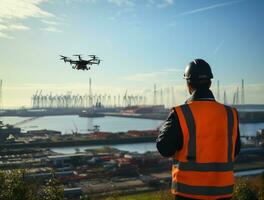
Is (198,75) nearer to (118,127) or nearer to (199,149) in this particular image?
(199,149)

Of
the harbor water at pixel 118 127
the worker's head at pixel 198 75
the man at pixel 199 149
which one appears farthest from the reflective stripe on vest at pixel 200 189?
the harbor water at pixel 118 127

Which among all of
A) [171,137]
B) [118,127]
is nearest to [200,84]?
[171,137]

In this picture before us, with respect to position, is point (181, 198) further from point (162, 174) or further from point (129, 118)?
point (129, 118)

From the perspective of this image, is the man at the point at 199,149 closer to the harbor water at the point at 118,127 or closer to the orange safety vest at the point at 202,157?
the orange safety vest at the point at 202,157

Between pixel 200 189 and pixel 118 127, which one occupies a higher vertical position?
pixel 200 189

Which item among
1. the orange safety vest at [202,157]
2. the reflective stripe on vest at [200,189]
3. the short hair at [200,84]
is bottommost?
the reflective stripe on vest at [200,189]

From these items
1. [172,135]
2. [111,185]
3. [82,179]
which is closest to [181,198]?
[172,135]

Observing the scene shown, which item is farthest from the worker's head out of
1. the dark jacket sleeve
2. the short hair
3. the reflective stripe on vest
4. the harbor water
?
the harbor water
